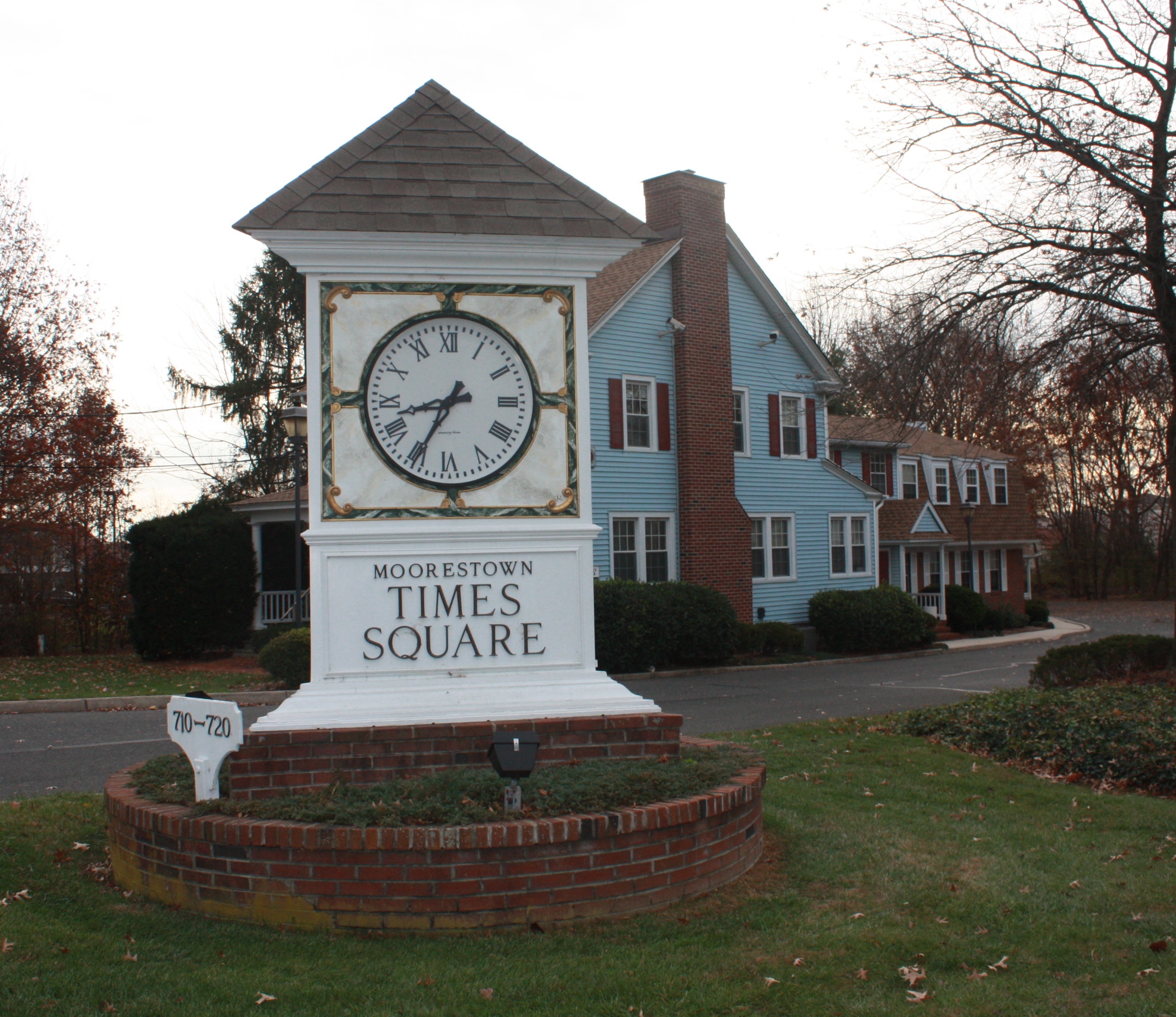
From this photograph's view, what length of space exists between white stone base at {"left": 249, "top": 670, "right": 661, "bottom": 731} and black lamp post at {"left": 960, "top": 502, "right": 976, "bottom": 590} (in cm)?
2771

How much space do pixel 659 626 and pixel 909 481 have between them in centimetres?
1694

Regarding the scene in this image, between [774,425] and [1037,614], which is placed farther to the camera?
[1037,614]

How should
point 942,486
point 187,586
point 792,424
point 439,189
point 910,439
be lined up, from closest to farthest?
point 439,189
point 187,586
point 792,424
point 910,439
point 942,486

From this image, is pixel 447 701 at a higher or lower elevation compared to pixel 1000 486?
lower

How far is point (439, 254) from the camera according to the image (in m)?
5.93

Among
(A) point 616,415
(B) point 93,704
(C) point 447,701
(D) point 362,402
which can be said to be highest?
(A) point 616,415

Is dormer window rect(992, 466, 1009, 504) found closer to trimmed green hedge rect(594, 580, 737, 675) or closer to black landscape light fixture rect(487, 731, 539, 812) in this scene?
trimmed green hedge rect(594, 580, 737, 675)

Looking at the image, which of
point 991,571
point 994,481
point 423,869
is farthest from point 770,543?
point 423,869

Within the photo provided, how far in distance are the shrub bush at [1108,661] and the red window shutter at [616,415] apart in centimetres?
1121

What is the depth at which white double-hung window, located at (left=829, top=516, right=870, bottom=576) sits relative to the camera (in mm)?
27672

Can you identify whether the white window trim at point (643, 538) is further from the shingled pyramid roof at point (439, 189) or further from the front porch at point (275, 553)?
the shingled pyramid roof at point (439, 189)

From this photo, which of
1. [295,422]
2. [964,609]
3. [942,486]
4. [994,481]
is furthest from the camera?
[994,481]

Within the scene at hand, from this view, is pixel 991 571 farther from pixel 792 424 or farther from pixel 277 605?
pixel 277 605

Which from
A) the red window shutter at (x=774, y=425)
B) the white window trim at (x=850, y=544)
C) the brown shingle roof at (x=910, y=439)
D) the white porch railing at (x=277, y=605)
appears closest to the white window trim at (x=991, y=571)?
the brown shingle roof at (x=910, y=439)
